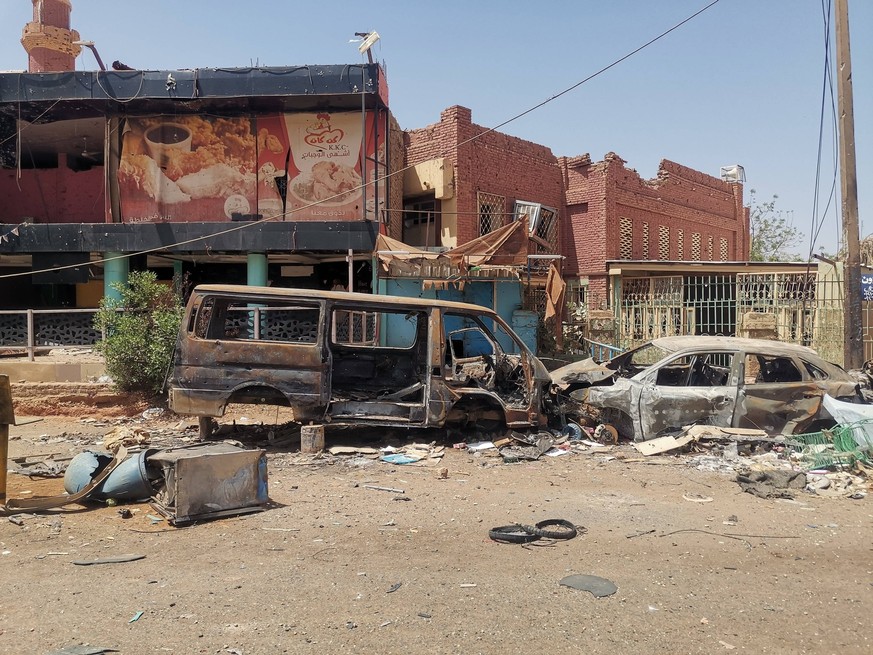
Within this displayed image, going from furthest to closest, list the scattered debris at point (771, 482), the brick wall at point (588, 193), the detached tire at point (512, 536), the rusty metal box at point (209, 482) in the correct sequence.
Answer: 1. the brick wall at point (588, 193)
2. the scattered debris at point (771, 482)
3. the rusty metal box at point (209, 482)
4. the detached tire at point (512, 536)

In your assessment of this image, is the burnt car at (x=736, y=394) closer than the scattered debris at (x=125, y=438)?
Yes

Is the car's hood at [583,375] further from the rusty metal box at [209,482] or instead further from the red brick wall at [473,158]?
the red brick wall at [473,158]

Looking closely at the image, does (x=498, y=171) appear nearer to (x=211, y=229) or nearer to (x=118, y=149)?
(x=211, y=229)

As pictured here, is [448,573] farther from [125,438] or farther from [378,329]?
[378,329]

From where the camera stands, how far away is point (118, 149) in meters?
14.0

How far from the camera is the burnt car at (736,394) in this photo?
24.8ft

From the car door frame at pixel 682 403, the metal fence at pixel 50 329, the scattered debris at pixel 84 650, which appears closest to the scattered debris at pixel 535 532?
the scattered debris at pixel 84 650

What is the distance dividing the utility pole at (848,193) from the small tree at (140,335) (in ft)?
35.1

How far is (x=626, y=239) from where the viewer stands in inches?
741

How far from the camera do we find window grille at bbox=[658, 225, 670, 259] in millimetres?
20359

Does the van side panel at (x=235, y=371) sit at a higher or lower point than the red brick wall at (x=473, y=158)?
lower

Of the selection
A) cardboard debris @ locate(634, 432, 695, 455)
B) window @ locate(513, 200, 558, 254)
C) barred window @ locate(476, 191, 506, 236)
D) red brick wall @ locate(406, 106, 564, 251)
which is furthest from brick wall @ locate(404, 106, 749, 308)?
cardboard debris @ locate(634, 432, 695, 455)

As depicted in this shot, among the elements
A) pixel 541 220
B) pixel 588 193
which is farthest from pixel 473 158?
pixel 588 193

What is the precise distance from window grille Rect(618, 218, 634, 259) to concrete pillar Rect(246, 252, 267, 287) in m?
10.5
